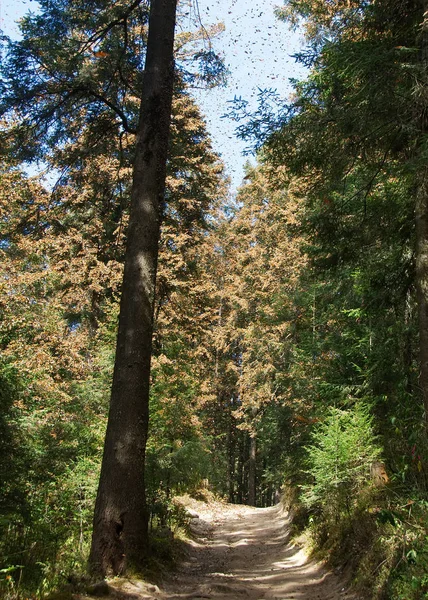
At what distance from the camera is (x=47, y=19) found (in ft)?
25.9

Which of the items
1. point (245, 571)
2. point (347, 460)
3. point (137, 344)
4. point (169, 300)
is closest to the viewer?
point (137, 344)

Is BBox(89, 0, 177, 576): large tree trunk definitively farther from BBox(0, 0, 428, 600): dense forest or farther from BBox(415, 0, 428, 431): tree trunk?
BBox(415, 0, 428, 431): tree trunk

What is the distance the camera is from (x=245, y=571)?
7.89 metres

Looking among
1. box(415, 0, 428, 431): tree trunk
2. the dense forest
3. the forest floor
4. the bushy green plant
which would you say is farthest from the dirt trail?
box(415, 0, 428, 431): tree trunk

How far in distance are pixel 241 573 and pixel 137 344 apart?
4.51 metres

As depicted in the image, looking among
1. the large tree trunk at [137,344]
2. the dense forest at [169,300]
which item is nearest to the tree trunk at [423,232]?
the dense forest at [169,300]

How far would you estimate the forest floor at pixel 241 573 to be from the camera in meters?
5.19

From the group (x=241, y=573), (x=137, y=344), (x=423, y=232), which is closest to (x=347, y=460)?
(x=241, y=573)

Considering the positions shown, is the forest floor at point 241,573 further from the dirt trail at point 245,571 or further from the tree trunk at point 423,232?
the tree trunk at point 423,232

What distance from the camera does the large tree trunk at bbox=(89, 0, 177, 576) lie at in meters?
5.02

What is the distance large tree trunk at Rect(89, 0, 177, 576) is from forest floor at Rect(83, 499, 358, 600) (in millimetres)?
493

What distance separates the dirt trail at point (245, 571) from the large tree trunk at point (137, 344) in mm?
542

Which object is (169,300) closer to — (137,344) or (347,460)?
(137,344)

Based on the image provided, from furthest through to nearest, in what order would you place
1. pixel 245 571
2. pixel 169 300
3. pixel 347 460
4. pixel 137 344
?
1. pixel 169 300
2. pixel 245 571
3. pixel 347 460
4. pixel 137 344
